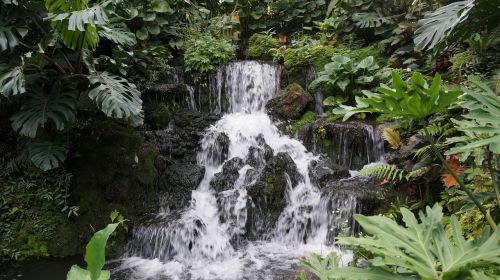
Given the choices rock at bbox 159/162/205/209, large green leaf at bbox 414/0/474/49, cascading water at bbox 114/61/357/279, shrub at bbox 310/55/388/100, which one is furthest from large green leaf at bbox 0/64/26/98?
shrub at bbox 310/55/388/100

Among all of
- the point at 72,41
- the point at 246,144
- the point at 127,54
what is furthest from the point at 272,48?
the point at 72,41

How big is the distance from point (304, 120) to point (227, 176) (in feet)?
7.17

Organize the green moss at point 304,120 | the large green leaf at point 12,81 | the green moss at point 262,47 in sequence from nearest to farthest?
the large green leaf at point 12,81 < the green moss at point 304,120 < the green moss at point 262,47

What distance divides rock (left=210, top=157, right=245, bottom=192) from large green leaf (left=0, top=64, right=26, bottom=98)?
305 cm

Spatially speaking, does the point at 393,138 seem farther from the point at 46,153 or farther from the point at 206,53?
the point at 206,53

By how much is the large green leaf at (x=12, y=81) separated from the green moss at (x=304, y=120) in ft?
15.1

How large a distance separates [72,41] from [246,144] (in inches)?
136

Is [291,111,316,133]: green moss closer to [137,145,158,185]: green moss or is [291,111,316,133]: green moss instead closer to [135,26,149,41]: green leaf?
[137,145,158,185]: green moss

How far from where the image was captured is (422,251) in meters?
1.13

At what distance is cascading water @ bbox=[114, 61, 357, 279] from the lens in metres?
4.52

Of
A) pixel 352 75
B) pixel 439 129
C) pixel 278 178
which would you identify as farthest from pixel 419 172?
pixel 352 75

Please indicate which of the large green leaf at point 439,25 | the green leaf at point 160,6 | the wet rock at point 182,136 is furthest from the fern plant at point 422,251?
the green leaf at point 160,6

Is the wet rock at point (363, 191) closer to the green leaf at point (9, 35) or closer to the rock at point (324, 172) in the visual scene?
the rock at point (324, 172)

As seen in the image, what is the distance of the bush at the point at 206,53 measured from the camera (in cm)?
786
